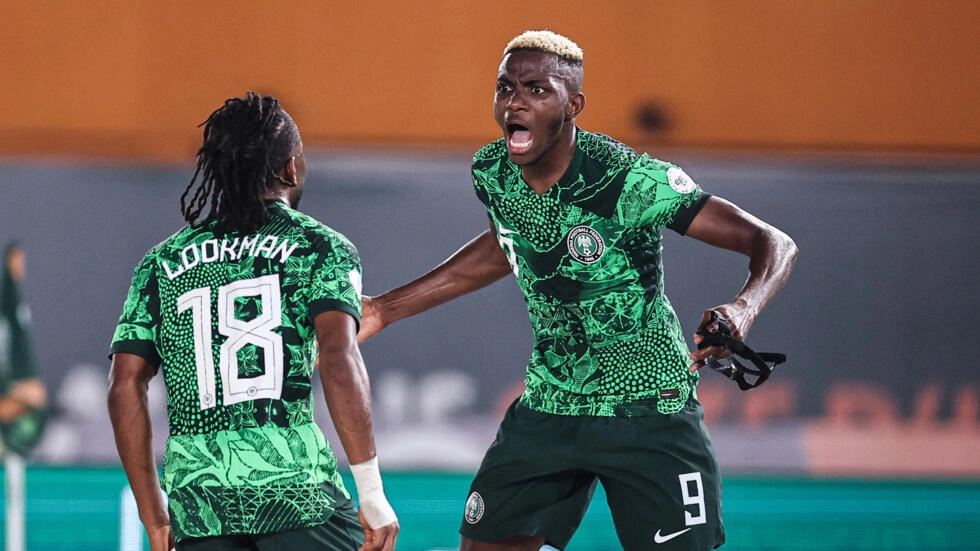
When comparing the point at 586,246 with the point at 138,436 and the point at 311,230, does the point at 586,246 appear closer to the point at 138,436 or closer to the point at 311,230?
the point at 311,230

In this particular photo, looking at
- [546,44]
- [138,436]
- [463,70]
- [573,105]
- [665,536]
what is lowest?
[665,536]

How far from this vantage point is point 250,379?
2.74m

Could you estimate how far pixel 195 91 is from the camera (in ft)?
20.0

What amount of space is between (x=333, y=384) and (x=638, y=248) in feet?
3.44

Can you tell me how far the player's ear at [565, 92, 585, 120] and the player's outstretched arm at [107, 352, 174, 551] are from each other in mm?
1332

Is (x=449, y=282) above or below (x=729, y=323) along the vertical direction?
above

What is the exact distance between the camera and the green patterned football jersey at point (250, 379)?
2.74 metres

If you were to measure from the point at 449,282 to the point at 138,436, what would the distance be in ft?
4.05

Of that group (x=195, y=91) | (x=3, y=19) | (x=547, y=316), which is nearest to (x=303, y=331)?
(x=547, y=316)

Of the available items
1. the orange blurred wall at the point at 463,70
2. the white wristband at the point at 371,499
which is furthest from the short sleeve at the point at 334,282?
the orange blurred wall at the point at 463,70

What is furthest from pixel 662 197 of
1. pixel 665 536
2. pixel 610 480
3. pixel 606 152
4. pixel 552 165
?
pixel 665 536

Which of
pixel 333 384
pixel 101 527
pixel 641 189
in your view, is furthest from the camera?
pixel 101 527

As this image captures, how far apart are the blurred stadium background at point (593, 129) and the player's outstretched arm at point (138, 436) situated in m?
→ 2.99

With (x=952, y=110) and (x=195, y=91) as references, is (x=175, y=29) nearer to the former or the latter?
(x=195, y=91)
